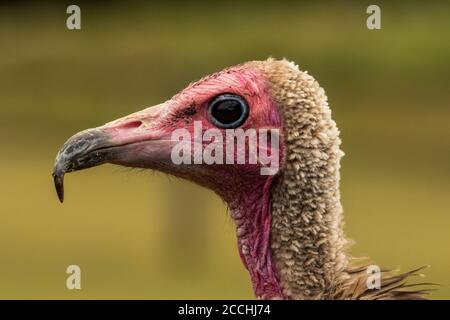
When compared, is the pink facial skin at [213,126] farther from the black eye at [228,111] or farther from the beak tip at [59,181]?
the beak tip at [59,181]

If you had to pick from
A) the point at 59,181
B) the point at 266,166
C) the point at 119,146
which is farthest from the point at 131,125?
the point at 266,166

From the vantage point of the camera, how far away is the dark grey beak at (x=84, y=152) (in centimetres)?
365

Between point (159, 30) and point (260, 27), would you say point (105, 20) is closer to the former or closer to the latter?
point (159, 30)

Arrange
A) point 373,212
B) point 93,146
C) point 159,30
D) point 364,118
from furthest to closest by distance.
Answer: point 159,30 < point 364,118 < point 373,212 < point 93,146

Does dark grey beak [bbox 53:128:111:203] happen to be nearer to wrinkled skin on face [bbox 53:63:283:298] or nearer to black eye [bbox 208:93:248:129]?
wrinkled skin on face [bbox 53:63:283:298]

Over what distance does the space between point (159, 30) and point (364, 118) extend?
3.29m

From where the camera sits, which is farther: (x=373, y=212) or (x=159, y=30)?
(x=159, y=30)

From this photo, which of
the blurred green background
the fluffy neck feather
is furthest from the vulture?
the blurred green background

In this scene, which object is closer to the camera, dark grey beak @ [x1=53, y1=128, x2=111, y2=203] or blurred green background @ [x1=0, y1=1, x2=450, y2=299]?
dark grey beak @ [x1=53, y1=128, x2=111, y2=203]

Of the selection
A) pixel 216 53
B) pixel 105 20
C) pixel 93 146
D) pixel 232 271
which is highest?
pixel 105 20

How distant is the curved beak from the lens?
12.0 feet

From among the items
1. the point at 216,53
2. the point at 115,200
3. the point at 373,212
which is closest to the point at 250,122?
the point at 373,212

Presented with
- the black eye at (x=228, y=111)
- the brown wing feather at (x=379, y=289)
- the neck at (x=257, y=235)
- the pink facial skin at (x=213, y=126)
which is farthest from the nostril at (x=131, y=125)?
the brown wing feather at (x=379, y=289)

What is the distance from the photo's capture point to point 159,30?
1569 centimetres
